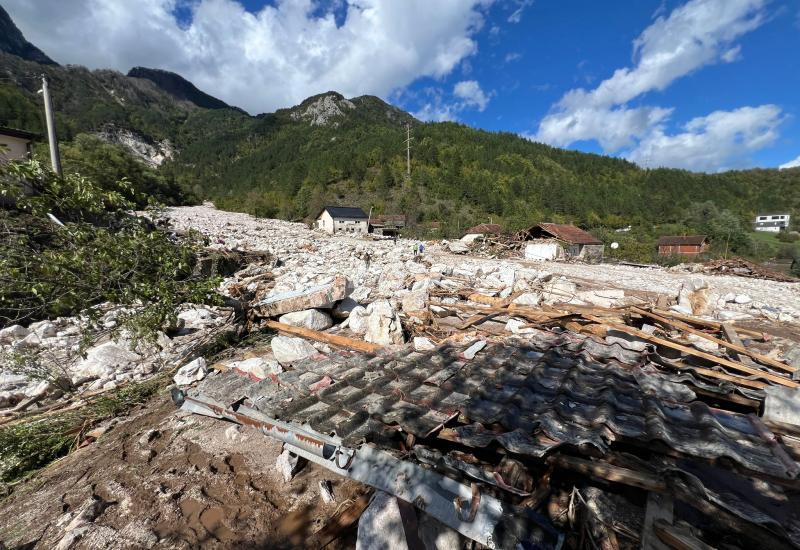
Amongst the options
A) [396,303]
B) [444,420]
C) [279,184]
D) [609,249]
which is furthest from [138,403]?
[279,184]

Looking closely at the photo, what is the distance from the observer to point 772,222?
214 ft

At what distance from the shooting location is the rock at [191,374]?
4172mm

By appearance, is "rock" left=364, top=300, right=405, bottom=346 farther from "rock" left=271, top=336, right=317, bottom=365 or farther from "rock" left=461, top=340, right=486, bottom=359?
"rock" left=461, top=340, right=486, bottom=359

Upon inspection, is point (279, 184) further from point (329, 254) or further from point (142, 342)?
point (142, 342)

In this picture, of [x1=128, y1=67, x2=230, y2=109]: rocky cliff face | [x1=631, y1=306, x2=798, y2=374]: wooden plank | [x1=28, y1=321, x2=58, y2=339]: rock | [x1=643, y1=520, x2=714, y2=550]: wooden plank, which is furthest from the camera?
[x1=128, y1=67, x2=230, y2=109]: rocky cliff face

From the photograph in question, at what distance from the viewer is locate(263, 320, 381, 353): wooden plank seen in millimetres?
4613

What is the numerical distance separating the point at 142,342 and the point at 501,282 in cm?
810

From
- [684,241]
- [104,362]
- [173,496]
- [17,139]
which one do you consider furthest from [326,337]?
[684,241]

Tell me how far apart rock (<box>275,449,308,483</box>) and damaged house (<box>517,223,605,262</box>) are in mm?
24359

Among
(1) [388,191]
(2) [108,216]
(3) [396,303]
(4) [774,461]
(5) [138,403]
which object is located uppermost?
(1) [388,191]

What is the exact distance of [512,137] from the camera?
93.3 meters

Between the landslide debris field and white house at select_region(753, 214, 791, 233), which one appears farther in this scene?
white house at select_region(753, 214, 791, 233)

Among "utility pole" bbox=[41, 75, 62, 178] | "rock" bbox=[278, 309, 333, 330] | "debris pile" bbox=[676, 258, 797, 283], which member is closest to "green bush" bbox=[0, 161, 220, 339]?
"rock" bbox=[278, 309, 333, 330]

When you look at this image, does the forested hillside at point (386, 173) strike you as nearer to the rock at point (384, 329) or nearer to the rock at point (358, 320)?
the rock at point (358, 320)
